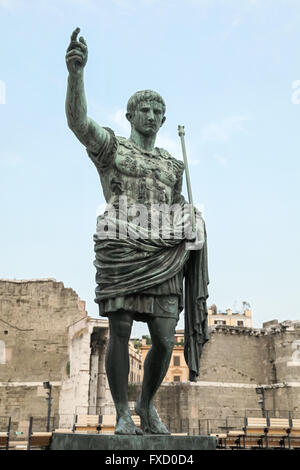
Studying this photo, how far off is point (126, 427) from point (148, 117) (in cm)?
226

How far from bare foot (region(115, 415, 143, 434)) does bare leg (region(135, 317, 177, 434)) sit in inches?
9.1

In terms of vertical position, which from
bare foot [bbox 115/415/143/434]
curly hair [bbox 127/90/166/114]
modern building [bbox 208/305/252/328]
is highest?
modern building [bbox 208/305/252/328]

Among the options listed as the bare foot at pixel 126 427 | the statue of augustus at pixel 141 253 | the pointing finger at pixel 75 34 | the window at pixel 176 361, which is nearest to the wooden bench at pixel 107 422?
the statue of augustus at pixel 141 253

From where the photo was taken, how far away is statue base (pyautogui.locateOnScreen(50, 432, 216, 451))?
292cm

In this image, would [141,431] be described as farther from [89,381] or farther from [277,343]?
[277,343]

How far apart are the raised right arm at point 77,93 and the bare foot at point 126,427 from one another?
194 cm

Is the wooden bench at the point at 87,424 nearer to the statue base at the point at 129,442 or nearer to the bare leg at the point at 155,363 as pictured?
the bare leg at the point at 155,363

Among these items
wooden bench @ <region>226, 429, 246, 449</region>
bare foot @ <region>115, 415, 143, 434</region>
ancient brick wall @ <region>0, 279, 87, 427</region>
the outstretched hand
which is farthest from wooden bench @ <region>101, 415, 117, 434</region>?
ancient brick wall @ <region>0, 279, 87, 427</region>

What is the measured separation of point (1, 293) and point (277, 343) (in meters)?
23.9

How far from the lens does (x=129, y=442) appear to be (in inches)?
117

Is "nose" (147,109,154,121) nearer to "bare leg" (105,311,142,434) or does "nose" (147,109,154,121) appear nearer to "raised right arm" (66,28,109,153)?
"raised right arm" (66,28,109,153)

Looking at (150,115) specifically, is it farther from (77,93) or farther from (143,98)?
(77,93)

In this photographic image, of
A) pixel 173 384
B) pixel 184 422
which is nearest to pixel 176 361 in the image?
pixel 173 384
